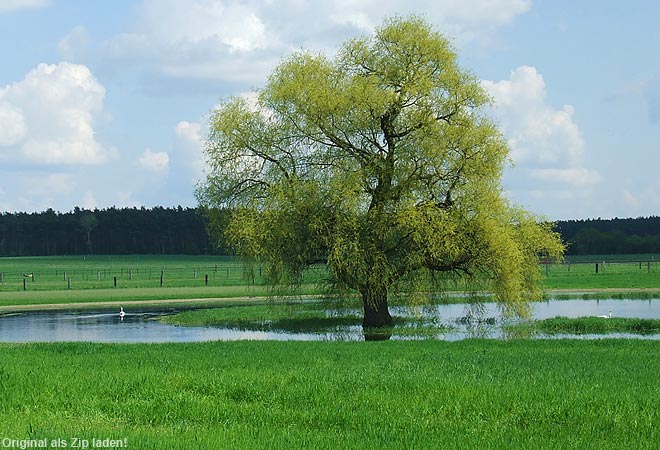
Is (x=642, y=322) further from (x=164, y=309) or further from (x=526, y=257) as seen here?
(x=164, y=309)

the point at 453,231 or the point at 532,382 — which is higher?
the point at 453,231

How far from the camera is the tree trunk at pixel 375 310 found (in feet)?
119

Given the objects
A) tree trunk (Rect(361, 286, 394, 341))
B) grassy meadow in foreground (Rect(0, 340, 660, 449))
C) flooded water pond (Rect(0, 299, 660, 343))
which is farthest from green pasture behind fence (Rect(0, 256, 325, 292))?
grassy meadow in foreground (Rect(0, 340, 660, 449))

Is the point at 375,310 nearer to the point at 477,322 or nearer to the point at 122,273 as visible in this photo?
the point at 477,322

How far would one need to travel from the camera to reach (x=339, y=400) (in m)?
15.0

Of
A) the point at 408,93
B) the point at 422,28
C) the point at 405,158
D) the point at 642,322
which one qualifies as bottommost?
the point at 642,322

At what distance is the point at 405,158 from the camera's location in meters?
35.6

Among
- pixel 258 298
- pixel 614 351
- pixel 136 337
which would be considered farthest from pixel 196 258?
pixel 614 351

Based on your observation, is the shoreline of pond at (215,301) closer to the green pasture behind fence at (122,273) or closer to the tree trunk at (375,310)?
the green pasture behind fence at (122,273)

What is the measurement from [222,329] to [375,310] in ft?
21.9

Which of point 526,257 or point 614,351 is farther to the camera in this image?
point 526,257

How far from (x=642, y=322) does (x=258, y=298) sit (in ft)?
98.3

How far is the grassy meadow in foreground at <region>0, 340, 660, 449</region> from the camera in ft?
40.0

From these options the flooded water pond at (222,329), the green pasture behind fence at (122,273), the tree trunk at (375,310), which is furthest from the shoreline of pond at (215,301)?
the tree trunk at (375,310)
